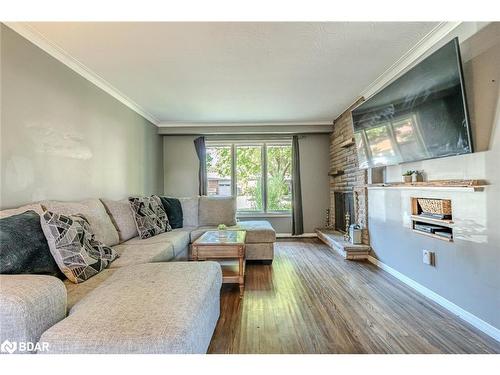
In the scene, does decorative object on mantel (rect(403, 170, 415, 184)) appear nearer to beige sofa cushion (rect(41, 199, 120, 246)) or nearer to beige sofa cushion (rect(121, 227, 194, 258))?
beige sofa cushion (rect(121, 227, 194, 258))

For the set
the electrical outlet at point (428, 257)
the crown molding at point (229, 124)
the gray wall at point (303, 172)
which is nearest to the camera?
the electrical outlet at point (428, 257)

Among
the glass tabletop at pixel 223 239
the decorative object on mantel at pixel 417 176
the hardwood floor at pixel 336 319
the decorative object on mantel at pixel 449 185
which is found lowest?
the hardwood floor at pixel 336 319

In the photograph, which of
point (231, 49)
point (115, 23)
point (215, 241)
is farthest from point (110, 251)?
point (231, 49)

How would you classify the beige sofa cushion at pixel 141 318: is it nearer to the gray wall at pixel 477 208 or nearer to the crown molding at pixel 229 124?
the gray wall at pixel 477 208

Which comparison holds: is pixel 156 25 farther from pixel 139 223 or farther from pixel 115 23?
pixel 139 223

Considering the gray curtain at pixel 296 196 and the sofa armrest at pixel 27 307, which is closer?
the sofa armrest at pixel 27 307

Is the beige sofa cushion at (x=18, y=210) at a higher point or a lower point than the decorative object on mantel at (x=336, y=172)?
lower

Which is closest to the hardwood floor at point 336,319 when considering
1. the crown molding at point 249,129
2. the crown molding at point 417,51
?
the crown molding at point 417,51

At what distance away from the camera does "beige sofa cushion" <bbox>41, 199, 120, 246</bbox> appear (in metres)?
2.20

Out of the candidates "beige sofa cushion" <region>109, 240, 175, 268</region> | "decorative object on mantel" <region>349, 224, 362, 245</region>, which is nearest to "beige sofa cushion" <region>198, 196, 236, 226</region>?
"beige sofa cushion" <region>109, 240, 175, 268</region>

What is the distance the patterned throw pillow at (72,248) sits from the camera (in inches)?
66.7

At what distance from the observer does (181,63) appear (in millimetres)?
2699

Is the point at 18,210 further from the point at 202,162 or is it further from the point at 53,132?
the point at 202,162

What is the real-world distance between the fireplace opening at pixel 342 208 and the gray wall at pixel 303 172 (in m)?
0.45
